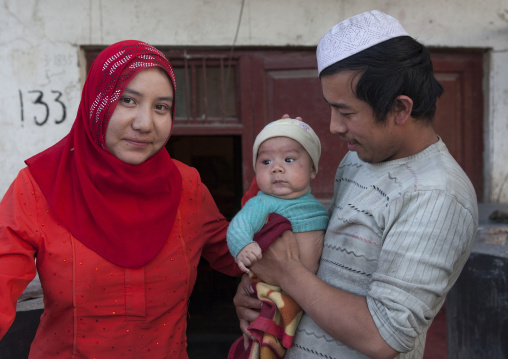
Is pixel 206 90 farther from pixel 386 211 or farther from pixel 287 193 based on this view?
pixel 386 211

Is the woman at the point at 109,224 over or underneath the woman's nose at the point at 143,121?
underneath

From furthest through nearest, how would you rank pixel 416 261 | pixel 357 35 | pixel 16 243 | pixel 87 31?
pixel 87 31 < pixel 16 243 < pixel 357 35 < pixel 416 261

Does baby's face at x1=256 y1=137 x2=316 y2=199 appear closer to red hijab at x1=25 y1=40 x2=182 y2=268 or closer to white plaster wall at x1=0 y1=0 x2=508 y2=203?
red hijab at x1=25 y1=40 x2=182 y2=268

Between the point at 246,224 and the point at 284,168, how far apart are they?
0.27 m

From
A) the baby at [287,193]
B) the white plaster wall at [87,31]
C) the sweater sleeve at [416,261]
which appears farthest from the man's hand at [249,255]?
the white plaster wall at [87,31]

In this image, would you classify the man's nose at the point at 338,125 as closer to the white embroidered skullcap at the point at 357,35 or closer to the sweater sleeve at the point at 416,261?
the white embroidered skullcap at the point at 357,35

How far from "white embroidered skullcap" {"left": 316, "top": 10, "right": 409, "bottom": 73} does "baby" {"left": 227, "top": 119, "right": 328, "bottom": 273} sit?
479mm

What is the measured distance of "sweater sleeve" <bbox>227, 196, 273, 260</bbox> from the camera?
174 cm

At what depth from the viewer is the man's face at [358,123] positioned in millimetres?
1442

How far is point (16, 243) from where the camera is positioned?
→ 5.22ft

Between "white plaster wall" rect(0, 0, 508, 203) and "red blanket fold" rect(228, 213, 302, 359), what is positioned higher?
"white plaster wall" rect(0, 0, 508, 203)

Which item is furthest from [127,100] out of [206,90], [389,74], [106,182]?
[206,90]

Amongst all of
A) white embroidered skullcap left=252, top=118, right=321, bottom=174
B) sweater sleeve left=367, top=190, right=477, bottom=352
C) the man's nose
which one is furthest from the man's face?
white embroidered skullcap left=252, top=118, right=321, bottom=174

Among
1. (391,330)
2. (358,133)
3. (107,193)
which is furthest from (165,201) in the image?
(391,330)
